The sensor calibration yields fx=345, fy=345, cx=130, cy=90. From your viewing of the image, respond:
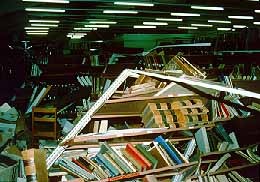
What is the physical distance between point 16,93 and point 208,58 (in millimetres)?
5163

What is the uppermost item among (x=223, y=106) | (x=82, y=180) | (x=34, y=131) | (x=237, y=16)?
(x=237, y=16)

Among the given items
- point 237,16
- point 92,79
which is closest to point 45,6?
point 92,79

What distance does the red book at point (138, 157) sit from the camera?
3342 millimetres

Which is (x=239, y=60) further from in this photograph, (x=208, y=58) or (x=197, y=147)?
(x=197, y=147)

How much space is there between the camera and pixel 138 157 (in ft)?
11.0

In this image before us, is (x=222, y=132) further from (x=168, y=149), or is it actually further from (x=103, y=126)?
(x=103, y=126)

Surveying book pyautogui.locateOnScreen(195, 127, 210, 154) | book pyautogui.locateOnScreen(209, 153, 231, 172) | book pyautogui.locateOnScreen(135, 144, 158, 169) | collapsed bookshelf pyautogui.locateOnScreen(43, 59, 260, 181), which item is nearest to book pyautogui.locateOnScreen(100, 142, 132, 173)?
collapsed bookshelf pyautogui.locateOnScreen(43, 59, 260, 181)

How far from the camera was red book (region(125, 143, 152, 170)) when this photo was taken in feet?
11.0

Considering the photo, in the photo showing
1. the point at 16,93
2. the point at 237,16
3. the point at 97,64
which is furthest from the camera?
the point at 237,16

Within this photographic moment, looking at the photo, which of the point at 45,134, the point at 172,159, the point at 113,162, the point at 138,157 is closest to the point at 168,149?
the point at 172,159

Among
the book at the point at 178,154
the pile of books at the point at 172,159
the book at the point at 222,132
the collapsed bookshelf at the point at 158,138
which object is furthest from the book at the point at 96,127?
the book at the point at 222,132

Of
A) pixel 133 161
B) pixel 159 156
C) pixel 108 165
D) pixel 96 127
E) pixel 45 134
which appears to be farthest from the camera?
pixel 45 134

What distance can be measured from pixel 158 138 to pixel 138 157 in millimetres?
311

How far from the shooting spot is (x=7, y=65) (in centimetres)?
975
